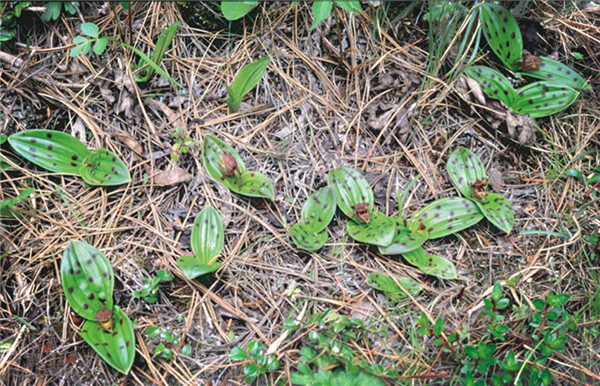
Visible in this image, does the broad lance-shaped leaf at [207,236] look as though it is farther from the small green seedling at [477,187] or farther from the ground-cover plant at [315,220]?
the small green seedling at [477,187]

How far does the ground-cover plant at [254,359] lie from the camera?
1.76 meters

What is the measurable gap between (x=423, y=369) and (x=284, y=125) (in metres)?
1.33

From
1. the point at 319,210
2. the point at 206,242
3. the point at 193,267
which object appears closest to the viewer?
the point at 193,267

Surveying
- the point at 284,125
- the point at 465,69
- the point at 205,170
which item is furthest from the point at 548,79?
the point at 205,170

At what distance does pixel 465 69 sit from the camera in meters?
2.40

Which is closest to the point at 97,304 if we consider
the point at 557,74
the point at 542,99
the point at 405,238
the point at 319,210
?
the point at 319,210

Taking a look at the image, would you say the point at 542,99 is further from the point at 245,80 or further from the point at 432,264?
the point at 245,80

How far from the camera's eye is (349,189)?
86.0 inches

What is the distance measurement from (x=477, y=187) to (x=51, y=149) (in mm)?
2042

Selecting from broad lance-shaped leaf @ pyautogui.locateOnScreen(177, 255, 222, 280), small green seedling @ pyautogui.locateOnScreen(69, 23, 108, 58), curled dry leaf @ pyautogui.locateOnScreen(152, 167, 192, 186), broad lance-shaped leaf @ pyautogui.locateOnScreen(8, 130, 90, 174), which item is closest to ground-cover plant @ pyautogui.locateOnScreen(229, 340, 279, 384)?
broad lance-shaped leaf @ pyautogui.locateOnScreen(177, 255, 222, 280)

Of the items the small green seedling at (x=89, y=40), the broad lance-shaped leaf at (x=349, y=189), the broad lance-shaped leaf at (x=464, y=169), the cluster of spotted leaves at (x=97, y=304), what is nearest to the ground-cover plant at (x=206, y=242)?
the cluster of spotted leaves at (x=97, y=304)

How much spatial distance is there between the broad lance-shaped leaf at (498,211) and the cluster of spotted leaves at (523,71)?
0.55 m

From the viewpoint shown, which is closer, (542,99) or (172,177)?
(172,177)

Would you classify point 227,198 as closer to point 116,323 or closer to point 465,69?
point 116,323
